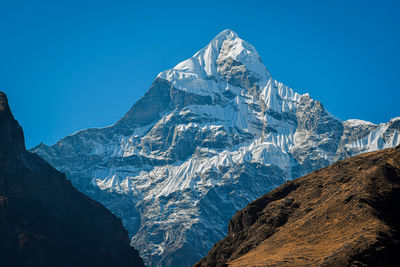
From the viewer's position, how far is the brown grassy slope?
9719cm

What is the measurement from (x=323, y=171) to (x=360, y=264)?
66.0 m

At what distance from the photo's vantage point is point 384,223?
10625 centimetres

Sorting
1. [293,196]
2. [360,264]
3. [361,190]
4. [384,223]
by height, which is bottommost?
[360,264]

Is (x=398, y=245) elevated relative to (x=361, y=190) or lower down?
lower down

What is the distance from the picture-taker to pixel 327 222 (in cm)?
12000

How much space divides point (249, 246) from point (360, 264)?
46345 mm

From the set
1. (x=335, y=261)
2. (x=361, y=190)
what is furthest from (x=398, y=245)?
(x=361, y=190)

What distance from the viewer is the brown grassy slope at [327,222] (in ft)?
319

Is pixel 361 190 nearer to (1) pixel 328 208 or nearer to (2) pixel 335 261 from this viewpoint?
(1) pixel 328 208

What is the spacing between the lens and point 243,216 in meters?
156

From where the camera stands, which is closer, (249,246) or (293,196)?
(249,246)

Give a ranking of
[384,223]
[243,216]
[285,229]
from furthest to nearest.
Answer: [243,216] → [285,229] → [384,223]

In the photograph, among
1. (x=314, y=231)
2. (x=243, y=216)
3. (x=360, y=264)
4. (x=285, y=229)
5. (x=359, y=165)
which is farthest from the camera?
(x=243, y=216)

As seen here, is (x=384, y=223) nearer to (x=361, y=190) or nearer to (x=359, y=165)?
(x=361, y=190)
